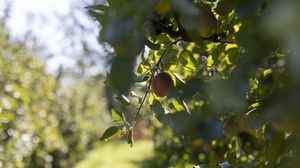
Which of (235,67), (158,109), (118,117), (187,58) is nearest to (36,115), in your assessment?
(118,117)

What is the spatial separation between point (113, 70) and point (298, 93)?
235 millimetres

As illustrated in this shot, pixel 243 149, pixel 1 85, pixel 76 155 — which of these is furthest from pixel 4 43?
pixel 76 155

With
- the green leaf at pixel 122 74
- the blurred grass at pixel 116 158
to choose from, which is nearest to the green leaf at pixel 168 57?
the green leaf at pixel 122 74

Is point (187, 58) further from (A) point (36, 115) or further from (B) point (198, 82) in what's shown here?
(A) point (36, 115)

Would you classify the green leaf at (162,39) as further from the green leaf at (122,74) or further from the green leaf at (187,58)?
the green leaf at (122,74)

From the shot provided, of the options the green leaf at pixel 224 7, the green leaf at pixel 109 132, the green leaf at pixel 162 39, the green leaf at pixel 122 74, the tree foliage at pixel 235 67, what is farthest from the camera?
the green leaf at pixel 109 132

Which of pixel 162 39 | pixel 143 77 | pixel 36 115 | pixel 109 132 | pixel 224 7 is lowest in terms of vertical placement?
pixel 36 115

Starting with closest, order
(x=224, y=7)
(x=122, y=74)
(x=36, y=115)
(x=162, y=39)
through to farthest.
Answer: (x=122, y=74) → (x=224, y=7) → (x=162, y=39) → (x=36, y=115)

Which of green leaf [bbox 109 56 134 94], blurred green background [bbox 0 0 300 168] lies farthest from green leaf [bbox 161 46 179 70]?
green leaf [bbox 109 56 134 94]

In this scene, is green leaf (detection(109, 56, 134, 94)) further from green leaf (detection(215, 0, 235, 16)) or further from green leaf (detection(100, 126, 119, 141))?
green leaf (detection(100, 126, 119, 141))

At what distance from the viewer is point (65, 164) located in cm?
800

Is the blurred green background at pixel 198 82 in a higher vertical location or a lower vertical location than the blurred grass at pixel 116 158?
higher

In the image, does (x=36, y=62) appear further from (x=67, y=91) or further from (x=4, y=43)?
(x=67, y=91)

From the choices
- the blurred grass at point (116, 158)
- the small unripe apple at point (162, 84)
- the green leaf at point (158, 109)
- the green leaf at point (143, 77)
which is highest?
the small unripe apple at point (162, 84)
